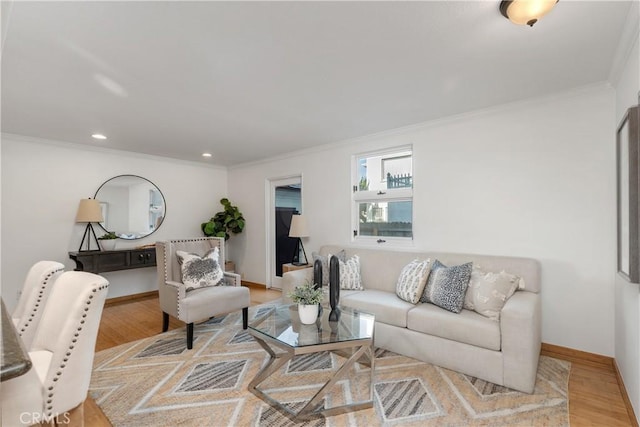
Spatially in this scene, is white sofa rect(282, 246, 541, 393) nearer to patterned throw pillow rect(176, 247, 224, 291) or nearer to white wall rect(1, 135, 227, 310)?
patterned throw pillow rect(176, 247, 224, 291)

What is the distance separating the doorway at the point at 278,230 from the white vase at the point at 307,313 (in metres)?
2.94

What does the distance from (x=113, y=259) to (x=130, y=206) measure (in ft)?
3.00

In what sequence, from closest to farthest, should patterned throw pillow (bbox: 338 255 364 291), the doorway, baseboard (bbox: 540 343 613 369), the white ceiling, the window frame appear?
the white ceiling, baseboard (bbox: 540 343 613 369), patterned throw pillow (bbox: 338 255 364 291), the window frame, the doorway

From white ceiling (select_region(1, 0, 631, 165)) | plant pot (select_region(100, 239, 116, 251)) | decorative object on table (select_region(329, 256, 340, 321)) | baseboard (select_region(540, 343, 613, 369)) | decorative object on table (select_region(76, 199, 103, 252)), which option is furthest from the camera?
plant pot (select_region(100, 239, 116, 251))

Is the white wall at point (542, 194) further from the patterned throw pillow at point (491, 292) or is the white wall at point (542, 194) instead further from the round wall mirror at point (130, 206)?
the round wall mirror at point (130, 206)

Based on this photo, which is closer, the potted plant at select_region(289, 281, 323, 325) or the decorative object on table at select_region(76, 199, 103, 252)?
the potted plant at select_region(289, 281, 323, 325)

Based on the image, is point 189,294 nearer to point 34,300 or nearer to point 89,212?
point 34,300

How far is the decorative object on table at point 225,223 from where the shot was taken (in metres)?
5.42

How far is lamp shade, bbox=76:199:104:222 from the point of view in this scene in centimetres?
406

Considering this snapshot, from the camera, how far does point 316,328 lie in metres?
2.18

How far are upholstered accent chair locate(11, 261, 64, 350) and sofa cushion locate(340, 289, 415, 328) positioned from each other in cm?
225

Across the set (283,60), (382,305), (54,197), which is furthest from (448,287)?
(54,197)

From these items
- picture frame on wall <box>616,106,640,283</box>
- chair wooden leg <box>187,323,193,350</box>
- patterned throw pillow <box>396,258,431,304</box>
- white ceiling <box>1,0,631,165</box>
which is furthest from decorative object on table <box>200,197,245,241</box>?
picture frame on wall <box>616,106,640,283</box>

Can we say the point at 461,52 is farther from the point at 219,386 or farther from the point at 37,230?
the point at 37,230
